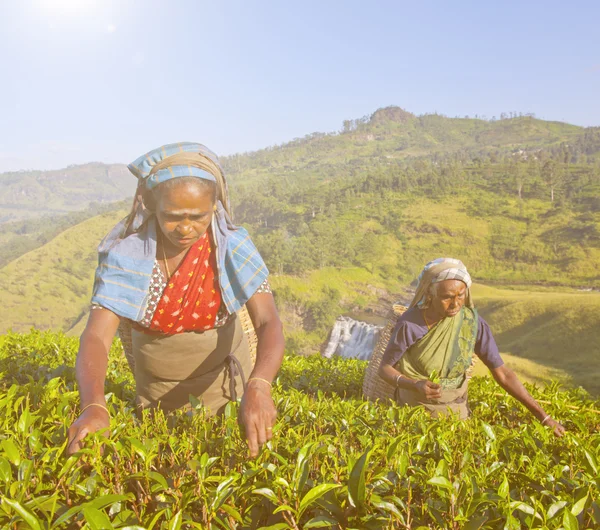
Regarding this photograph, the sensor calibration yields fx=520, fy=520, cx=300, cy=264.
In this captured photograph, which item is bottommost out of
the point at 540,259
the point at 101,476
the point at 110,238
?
the point at 540,259

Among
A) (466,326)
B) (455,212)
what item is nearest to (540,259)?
(455,212)

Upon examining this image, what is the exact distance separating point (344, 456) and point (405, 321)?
2.16 m

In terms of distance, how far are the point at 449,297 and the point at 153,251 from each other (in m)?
2.03

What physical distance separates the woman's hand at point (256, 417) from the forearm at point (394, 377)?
178cm

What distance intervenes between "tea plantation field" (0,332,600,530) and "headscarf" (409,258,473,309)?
1447 mm

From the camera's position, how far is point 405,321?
12.1ft

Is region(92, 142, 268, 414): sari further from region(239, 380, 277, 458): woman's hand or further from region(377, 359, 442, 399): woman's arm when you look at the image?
region(377, 359, 442, 399): woman's arm

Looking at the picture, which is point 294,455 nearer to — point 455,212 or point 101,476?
point 101,476

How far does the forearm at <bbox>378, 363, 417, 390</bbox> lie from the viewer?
3463mm

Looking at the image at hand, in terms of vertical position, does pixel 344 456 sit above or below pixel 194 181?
below

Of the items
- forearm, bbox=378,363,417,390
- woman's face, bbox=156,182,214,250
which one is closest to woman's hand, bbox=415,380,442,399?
forearm, bbox=378,363,417,390

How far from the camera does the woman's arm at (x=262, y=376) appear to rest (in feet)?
5.65

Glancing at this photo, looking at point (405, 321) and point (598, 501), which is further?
point (405, 321)

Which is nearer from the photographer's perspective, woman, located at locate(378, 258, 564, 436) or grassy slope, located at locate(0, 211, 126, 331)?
woman, located at locate(378, 258, 564, 436)
